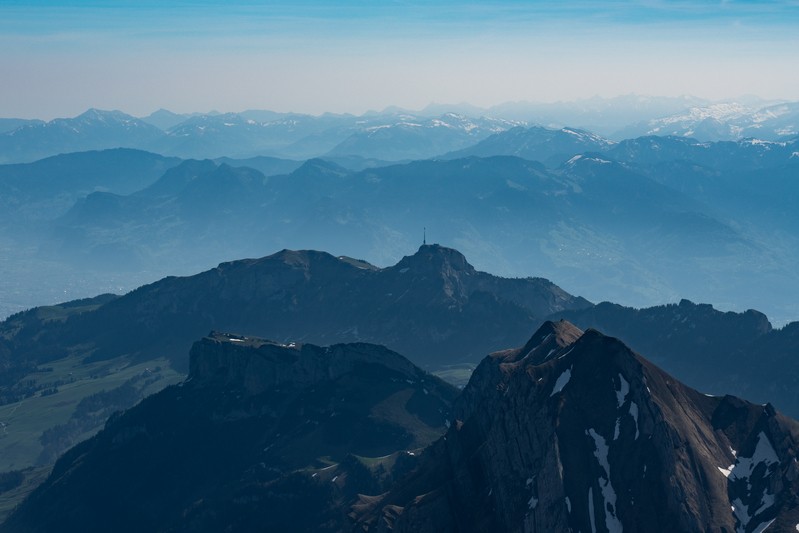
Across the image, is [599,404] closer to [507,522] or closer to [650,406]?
[650,406]

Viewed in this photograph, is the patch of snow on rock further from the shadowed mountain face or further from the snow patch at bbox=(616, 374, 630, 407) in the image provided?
the snow patch at bbox=(616, 374, 630, 407)

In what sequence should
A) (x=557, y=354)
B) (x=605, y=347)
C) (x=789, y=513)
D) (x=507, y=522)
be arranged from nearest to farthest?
(x=789, y=513) → (x=507, y=522) → (x=605, y=347) → (x=557, y=354)

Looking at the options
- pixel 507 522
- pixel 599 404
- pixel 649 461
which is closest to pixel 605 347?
pixel 599 404

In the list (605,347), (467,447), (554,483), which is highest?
(605,347)

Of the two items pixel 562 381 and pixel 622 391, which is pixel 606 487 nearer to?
pixel 622 391

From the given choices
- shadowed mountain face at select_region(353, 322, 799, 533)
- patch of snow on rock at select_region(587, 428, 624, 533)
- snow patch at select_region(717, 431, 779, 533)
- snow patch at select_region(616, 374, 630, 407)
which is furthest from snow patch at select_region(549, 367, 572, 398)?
snow patch at select_region(717, 431, 779, 533)

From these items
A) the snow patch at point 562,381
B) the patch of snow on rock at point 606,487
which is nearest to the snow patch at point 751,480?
the patch of snow on rock at point 606,487
